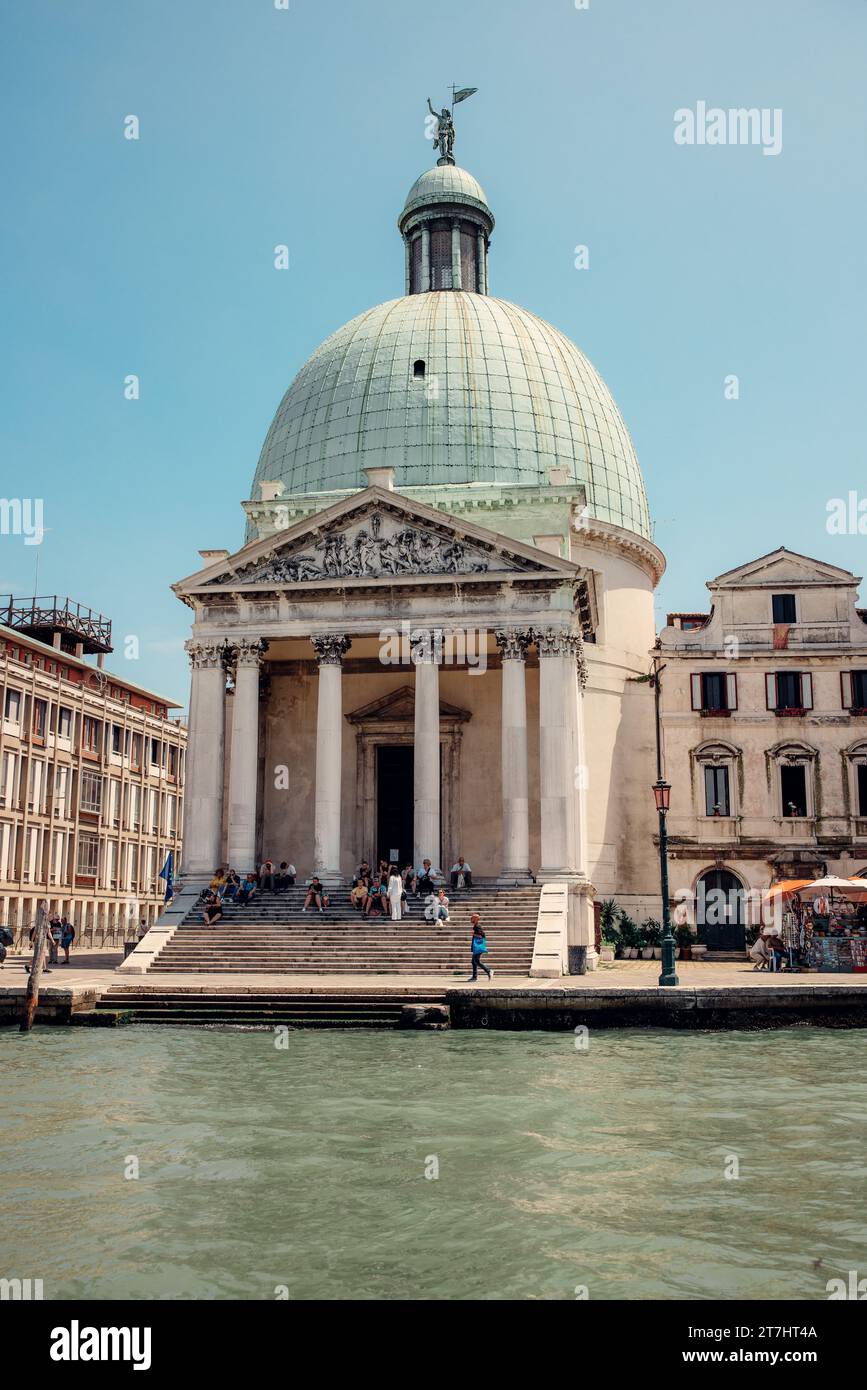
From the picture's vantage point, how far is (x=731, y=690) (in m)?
48.4

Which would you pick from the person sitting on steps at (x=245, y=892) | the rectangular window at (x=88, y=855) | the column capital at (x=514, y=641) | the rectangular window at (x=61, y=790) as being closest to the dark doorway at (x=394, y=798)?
the column capital at (x=514, y=641)

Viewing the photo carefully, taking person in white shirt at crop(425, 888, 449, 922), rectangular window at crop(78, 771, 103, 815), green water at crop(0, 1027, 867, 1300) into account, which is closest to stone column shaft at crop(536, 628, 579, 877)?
person in white shirt at crop(425, 888, 449, 922)

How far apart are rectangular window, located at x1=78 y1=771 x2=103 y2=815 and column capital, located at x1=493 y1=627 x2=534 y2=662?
34.1 m

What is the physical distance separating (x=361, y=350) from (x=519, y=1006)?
34493 mm

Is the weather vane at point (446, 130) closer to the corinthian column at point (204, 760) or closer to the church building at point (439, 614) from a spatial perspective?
the church building at point (439, 614)

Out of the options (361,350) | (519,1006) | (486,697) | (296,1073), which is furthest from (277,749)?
(296,1073)

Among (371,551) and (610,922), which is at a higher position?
(371,551)

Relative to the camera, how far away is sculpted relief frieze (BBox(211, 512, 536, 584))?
121ft

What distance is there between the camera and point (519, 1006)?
23.1 meters

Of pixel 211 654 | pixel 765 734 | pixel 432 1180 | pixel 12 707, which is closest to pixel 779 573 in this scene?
pixel 765 734

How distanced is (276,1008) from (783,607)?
31842 millimetres

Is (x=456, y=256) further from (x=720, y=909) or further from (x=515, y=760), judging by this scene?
(x=720, y=909)

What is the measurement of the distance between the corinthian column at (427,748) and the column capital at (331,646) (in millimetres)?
2110

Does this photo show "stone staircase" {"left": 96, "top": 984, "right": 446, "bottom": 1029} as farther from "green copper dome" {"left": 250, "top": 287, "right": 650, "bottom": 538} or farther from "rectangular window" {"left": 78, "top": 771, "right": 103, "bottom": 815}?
"rectangular window" {"left": 78, "top": 771, "right": 103, "bottom": 815}
